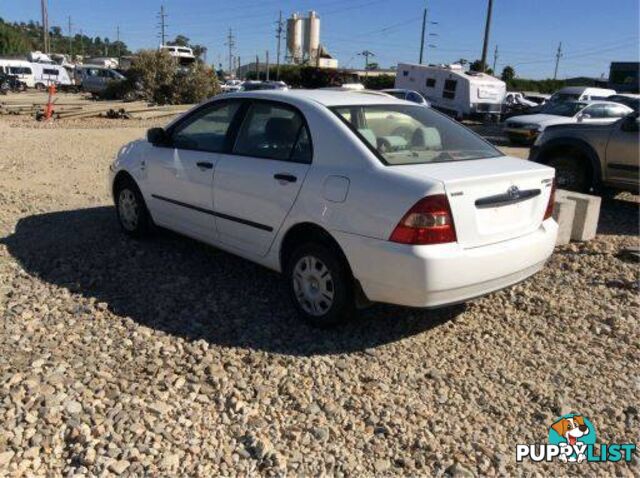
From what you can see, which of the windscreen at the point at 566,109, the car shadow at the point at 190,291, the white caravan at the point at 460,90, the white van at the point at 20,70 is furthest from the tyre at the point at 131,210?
the white van at the point at 20,70

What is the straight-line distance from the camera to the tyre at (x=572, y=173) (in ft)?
28.3

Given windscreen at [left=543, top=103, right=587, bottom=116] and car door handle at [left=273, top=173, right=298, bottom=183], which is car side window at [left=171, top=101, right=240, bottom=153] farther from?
windscreen at [left=543, top=103, right=587, bottom=116]

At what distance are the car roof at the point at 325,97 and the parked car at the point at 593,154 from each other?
4525mm

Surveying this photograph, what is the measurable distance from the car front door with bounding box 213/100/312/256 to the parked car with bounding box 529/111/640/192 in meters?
5.48

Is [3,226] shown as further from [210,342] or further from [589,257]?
[589,257]

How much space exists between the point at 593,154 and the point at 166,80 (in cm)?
2567

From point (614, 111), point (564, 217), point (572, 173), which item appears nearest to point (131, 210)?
point (564, 217)

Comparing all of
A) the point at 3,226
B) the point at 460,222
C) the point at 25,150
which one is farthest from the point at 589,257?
the point at 25,150

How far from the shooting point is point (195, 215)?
5207 mm

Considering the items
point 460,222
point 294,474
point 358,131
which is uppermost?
point 358,131

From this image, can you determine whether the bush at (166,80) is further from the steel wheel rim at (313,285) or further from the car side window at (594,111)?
the steel wheel rim at (313,285)

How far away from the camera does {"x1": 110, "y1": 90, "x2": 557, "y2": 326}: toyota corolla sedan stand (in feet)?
12.0

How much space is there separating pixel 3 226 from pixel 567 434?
5772 mm

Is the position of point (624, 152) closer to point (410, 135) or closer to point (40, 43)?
point (410, 135)
